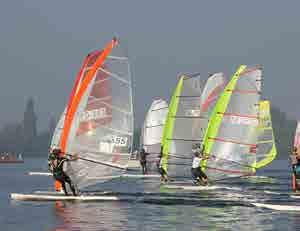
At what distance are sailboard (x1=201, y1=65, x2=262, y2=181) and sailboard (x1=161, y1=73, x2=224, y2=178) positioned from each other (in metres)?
4.33

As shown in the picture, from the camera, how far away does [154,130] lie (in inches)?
2515

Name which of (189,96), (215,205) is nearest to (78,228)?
(215,205)

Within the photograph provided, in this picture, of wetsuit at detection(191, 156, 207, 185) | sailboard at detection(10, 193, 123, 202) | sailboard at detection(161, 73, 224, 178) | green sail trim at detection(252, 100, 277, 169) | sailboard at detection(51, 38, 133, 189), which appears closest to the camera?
sailboard at detection(10, 193, 123, 202)

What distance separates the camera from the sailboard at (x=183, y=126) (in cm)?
4562

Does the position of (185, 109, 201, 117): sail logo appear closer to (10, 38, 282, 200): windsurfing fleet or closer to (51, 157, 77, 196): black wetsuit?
(10, 38, 282, 200): windsurfing fleet

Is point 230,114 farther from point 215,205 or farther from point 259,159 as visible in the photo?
point 259,159

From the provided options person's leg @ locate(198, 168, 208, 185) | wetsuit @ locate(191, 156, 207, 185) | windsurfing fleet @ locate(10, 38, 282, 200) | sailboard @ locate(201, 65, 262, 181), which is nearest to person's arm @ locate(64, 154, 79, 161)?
windsurfing fleet @ locate(10, 38, 282, 200)

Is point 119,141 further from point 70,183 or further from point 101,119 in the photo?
point 70,183

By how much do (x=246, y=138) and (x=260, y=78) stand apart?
11.2 ft

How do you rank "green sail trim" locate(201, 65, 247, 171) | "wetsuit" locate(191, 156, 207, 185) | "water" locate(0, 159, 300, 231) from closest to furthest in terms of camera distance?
1. "water" locate(0, 159, 300, 231)
2. "wetsuit" locate(191, 156, 207, 185)
3. "green sail trim" locate(201, 65, 247, 171)

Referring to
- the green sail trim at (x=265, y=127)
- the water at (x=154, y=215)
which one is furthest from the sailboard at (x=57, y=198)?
the green sail trim at (x=265, y=127)

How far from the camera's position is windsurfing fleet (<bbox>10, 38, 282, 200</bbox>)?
30266 mm

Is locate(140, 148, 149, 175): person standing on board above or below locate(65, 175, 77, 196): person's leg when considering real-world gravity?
below

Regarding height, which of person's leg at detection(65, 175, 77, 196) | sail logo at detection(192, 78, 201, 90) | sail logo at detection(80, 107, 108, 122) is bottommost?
person's leg at detection(65, 175, 77, 196)
